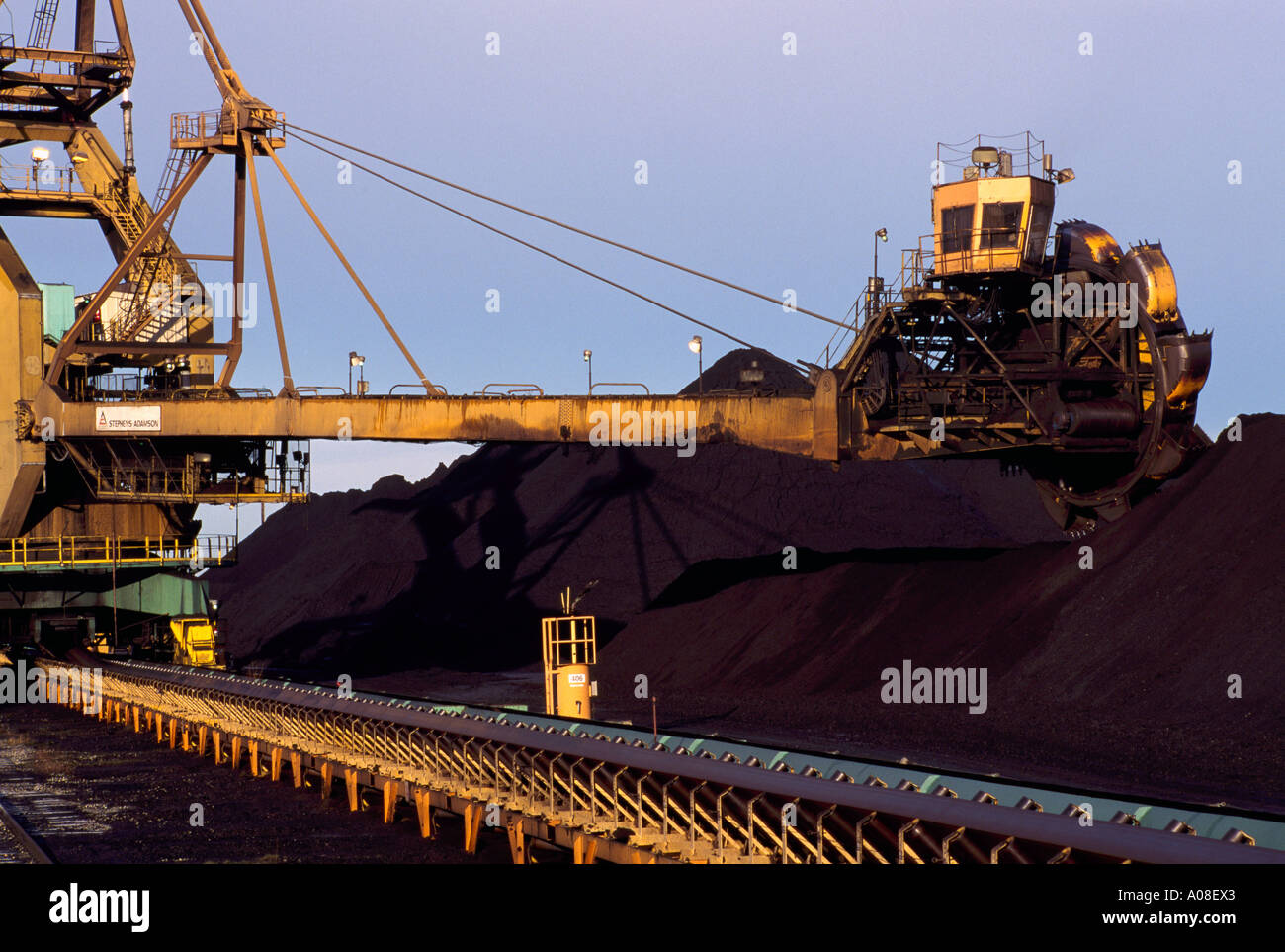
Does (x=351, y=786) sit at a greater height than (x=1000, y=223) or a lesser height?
lesser

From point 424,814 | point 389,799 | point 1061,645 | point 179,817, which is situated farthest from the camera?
point 1061,645

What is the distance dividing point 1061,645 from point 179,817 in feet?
65.6

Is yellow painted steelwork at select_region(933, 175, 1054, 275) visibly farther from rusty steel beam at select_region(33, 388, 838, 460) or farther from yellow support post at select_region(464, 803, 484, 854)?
yellow support post at select_region(464, 803, 484, 854)

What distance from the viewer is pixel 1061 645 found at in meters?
33.6

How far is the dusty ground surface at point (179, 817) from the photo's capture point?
1955 cm

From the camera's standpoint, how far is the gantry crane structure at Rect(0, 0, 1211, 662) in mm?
34906

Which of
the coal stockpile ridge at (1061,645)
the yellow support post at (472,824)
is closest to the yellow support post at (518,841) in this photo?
the yellow support post at (472,824)

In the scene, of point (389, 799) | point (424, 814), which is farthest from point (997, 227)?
point (424, 814)

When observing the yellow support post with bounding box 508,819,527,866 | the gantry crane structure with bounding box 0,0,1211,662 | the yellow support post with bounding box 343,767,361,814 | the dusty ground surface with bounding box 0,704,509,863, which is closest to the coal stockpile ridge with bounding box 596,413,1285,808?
the gantry crane structure with bounding box 0,0,1211,662

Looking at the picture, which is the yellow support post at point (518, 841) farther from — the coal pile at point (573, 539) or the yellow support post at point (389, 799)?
the coal pile at point (573, 539)

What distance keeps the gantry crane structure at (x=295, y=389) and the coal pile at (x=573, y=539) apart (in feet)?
46.5

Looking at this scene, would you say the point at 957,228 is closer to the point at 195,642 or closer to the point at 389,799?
the point at 389,799
